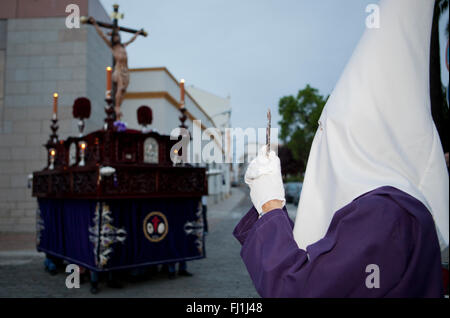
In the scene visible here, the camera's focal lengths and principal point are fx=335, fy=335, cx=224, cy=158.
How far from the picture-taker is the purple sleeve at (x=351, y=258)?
3.15 ft

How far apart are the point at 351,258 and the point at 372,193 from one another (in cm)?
21

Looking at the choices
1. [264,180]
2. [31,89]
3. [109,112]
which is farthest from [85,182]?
[31,89]

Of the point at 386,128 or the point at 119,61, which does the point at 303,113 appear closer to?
the point at 119,61

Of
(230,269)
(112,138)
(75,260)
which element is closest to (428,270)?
(112,138)

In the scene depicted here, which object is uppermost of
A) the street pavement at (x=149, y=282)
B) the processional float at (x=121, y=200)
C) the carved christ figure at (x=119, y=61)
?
the carved christ figure at (x=119, y=61)

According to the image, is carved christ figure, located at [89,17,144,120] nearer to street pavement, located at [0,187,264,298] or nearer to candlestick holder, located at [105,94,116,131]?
candlestick holder, located at [105,94,116,131]

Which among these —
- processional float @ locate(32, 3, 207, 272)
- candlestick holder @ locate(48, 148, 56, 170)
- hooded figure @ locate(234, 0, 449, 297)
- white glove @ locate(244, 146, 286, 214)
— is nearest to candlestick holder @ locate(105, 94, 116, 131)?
processional float @ locate(32, 3, 207, 272)

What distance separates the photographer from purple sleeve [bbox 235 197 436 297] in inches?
37.9

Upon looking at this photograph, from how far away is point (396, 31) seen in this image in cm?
117

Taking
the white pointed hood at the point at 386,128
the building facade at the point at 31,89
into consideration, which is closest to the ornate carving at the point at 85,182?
the white pointed hood at the point at 386,128

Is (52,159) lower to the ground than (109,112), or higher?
lower

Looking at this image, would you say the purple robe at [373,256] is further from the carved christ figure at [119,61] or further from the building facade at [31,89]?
the building facade at [31,89]

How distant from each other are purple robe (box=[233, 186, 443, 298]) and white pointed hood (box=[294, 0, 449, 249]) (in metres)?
0.09

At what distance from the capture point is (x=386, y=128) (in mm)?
1115
